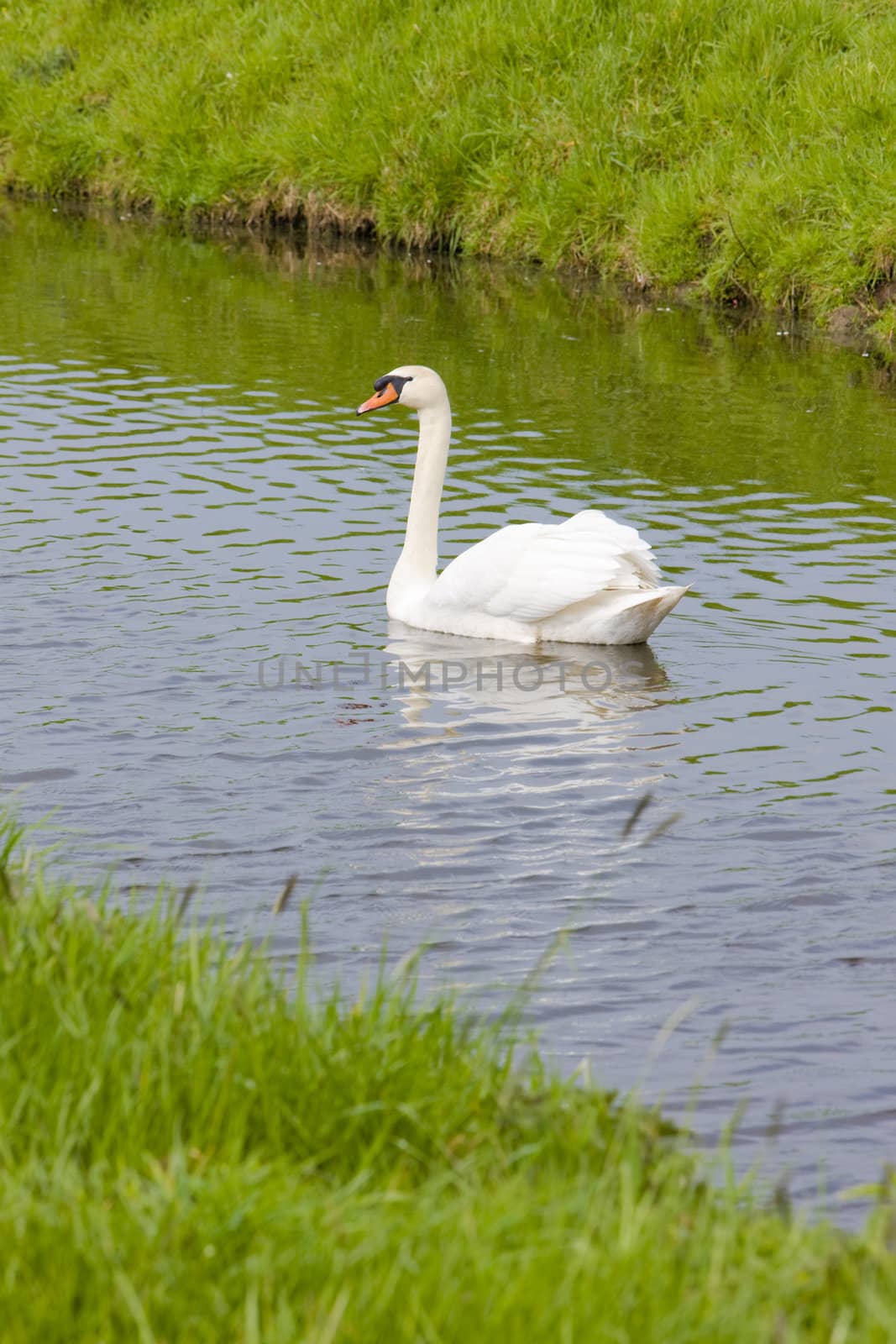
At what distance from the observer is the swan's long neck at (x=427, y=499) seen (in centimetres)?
887

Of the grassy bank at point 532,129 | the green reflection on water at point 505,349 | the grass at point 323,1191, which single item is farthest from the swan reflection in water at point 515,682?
the grassy bank at point 532,129

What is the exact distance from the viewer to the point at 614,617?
820 centimetres

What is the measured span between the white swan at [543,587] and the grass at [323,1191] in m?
4.77

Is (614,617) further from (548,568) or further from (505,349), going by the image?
(505,349)

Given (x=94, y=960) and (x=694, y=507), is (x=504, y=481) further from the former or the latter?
(x=94, y=960)

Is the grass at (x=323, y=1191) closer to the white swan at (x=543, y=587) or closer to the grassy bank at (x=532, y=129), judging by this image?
the white swan at (x=543, y=587)

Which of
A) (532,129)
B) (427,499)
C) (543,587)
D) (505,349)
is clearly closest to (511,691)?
(543,587)

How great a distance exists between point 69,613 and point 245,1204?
6.04 meters

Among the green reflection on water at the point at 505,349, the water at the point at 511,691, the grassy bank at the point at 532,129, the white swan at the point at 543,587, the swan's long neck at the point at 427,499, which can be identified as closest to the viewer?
the water at the point at 511,691

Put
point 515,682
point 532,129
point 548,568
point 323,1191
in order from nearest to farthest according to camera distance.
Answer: point 323,1191
point 515,682
point 548,568
point 532,129

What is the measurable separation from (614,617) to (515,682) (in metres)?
0.55

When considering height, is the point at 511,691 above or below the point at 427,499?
below

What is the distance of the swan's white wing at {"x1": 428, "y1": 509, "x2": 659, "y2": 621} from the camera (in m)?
8.15

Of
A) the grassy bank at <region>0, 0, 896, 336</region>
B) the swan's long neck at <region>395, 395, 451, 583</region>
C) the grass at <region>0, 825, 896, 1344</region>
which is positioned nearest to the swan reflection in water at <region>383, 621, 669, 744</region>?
the swan's long neck at <region>395, 395, 451, 583</region>
